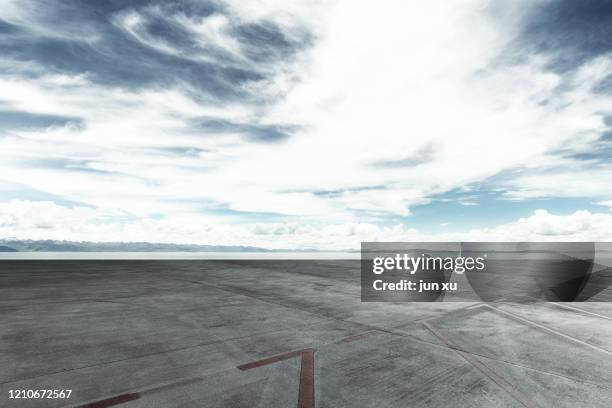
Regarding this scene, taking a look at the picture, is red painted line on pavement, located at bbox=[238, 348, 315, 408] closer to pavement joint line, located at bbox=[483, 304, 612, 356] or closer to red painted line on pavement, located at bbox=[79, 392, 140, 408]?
red painted line on pavement, located at bbox=[79, 392, 140, 408]

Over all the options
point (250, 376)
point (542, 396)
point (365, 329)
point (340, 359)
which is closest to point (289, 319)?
point (365, 329)

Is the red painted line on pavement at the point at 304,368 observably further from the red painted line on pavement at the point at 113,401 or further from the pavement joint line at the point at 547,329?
the pavement joint line at the point at 547,329

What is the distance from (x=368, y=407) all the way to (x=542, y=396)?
2806 mm

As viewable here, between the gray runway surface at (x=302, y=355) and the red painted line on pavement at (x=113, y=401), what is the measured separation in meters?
0.03

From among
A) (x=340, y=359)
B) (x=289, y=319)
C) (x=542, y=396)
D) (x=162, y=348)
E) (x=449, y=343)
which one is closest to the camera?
(x=542, y=396)

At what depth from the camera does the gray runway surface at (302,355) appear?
197 inches

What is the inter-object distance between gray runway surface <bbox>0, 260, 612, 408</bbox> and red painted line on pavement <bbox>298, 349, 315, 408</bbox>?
0.02 m

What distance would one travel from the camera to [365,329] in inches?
346

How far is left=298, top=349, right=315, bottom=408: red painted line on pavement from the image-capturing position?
4730 millimetres

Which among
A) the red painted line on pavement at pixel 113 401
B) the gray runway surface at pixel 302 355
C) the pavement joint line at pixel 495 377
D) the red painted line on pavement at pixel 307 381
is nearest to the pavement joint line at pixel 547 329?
the gray runway surface at pixel 302 355

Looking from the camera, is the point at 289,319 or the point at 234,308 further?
the point at 234,308

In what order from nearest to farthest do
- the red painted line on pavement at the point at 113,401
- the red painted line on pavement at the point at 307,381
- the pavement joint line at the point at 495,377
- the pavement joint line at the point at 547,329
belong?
1. the red painted line on pavement at the point at 113,401
2. the red painted line on pavement at the point at 307,381
3. the pavement joint line at the point at 495,377
4. the pavement joint line at the point at 547,329

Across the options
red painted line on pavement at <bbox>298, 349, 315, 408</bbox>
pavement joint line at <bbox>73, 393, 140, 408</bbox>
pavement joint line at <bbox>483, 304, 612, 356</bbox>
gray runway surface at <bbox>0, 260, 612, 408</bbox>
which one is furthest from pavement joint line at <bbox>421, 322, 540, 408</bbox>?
pavement joint line at <bbox>73, 393, 140, 408</bbox>

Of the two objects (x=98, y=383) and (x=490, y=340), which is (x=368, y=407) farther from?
(x=490, y=340)
